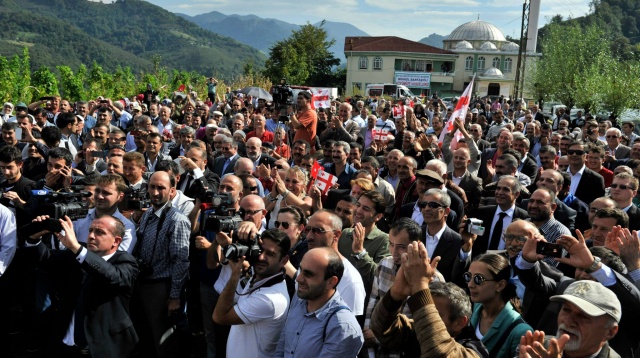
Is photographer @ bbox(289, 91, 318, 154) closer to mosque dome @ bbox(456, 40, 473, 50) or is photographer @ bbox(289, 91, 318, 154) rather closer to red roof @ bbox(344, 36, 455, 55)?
red roof @ bbox(344, 36, 455, 55)

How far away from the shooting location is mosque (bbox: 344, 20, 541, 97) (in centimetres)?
7712

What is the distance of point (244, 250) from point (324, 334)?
71cm

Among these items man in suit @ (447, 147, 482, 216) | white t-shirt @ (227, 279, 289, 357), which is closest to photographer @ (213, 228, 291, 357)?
white t-shirt @ (227, 279, 289, 357)

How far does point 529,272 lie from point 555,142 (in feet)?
24.1

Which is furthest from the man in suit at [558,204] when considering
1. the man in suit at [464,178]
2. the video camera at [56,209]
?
the video camera at [56,209]

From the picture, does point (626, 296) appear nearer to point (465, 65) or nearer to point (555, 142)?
point (555, 142)

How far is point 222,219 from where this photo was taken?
4332mm

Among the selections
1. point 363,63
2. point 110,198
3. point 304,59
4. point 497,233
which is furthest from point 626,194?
point 363,63

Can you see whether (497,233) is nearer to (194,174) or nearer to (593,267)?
(593,267)

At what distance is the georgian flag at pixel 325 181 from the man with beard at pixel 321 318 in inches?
141

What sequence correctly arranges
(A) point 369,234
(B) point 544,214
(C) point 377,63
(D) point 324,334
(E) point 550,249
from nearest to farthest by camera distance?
(D) point 324,334, (E) point 550,249, (A) point 369,234, (B) point 544,214, (C) point 377,63

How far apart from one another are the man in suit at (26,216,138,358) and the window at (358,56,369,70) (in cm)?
7447

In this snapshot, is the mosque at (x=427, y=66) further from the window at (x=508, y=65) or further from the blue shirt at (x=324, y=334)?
the blue shirt at (x=324, y=334)

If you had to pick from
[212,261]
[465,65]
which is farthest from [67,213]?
[465,65]
